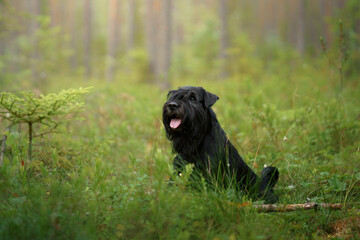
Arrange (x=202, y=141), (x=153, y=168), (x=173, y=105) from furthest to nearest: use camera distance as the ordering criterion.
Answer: (x=153, y=168)
(x=202, y=141)
(x=173, y=105)

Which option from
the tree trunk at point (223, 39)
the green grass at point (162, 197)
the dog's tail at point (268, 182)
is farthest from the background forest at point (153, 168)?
the tree trunk at point (223, 39)

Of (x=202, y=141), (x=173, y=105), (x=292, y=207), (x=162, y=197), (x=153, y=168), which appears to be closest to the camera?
(x=162, y=197)

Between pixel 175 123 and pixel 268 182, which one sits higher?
pixel 175 123

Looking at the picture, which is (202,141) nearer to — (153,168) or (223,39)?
(153,168)

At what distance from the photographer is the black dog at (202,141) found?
10.6 feet

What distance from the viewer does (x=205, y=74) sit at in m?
17.8

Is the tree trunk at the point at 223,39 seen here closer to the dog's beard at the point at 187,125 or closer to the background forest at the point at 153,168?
the background forest at the point at 153,168

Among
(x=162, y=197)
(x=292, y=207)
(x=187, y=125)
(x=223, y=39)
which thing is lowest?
(x=292, y=207)

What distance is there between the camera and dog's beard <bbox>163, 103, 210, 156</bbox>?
10.7 ft

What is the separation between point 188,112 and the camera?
3.23 meters

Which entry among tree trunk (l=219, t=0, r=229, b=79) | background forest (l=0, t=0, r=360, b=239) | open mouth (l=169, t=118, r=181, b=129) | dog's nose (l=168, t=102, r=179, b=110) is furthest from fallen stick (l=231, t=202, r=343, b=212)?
tree trunk (l=219, t=0, r=229, b=79)

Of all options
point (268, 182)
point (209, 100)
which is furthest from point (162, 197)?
point (268, 182)

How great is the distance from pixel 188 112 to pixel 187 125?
6.4 inches

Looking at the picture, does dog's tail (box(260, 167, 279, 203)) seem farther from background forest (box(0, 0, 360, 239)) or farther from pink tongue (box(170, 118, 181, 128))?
pink tongue (box(170, 118, 181, 128))
